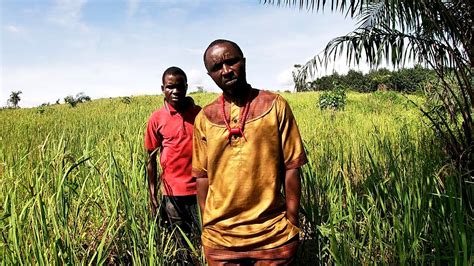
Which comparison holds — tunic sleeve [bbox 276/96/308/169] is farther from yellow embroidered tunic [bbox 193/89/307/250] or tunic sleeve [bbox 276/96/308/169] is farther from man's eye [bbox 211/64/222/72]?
man's eye [bbox 211/64/222/72]

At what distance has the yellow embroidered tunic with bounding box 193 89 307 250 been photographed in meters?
1.25

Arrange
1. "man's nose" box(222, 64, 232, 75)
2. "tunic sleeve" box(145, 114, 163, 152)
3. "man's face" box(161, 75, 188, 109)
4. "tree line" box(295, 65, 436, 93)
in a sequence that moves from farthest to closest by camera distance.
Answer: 1. "tree line" box(295, 65, 436, 93)
2. "tunic sleeve" box(145, 114, 163, 152)
3. "man's face" box(161, 75, 188, 109)
4. "man's nose" box(222, 64, 232, 75)

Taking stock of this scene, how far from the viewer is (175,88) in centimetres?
202

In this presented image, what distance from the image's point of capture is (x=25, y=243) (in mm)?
1602

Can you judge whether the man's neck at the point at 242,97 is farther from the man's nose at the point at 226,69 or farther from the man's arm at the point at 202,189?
the man's arm at the point at 202,189

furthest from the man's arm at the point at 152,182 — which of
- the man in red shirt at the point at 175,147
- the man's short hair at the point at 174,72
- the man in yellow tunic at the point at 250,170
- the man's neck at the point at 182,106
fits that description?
the man in yellow tunic at the point at 250,170

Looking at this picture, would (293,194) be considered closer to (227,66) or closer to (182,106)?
(227,66)

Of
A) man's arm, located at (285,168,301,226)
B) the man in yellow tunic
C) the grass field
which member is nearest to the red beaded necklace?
the man in yellow tunic

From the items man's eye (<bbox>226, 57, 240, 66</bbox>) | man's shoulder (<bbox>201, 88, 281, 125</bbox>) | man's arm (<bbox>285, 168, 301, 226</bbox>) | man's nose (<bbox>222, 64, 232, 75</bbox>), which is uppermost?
man's eye (<bbox>226, 57, 240, 66</bbox>)

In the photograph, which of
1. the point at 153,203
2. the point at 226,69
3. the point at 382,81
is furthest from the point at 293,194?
the point at 382,81

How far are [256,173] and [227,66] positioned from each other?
35 centimetres

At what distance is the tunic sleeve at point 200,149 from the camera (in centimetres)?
136

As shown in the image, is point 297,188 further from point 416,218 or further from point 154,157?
point 154,157

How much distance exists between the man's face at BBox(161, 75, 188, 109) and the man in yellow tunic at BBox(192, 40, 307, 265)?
0.74 meters
